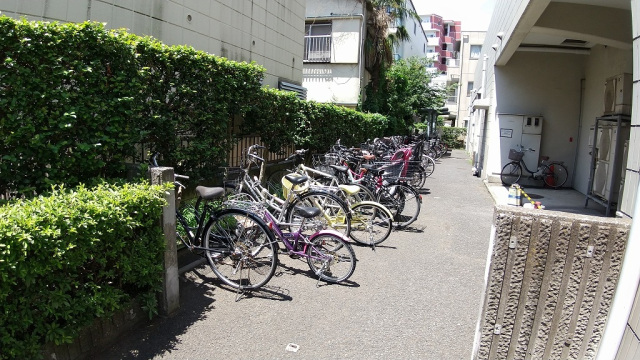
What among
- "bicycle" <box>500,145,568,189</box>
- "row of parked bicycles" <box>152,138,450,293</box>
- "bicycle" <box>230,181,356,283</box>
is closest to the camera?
"row of parked bicycles" <box>152,138,450,293</box>

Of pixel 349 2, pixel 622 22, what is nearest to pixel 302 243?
pixel 622 22

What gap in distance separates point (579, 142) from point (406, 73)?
11125mm

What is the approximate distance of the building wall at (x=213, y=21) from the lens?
5.60m

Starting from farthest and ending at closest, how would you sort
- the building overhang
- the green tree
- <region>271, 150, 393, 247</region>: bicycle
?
1. the green tree
2. the building overhang
3. <region>271, 150, 393, 247</region>: bicycle

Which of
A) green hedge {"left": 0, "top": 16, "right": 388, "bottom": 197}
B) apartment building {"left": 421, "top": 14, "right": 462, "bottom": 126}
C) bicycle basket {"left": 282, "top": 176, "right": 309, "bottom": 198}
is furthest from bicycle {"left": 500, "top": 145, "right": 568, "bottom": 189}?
apartment building {"left": 421, "top": 14, "right": 462, "bottom": 126}

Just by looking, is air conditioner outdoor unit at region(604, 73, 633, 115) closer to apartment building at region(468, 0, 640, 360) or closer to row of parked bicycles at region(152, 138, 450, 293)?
apartment building at region(468, 0, 640, 360)

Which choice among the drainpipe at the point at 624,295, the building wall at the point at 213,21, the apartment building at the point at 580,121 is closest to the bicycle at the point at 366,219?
the apartment building at the point at 580,121

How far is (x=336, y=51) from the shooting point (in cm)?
1911

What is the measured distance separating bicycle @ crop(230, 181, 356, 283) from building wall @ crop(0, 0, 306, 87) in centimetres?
358

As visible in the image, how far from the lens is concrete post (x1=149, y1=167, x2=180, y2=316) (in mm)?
3811

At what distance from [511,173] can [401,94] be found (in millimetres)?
10168

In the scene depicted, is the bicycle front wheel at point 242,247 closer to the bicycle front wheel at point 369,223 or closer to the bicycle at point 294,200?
the bicycle at point 294,200

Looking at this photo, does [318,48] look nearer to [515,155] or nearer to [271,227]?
[515,155]

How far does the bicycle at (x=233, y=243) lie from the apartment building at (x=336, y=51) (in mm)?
15448
